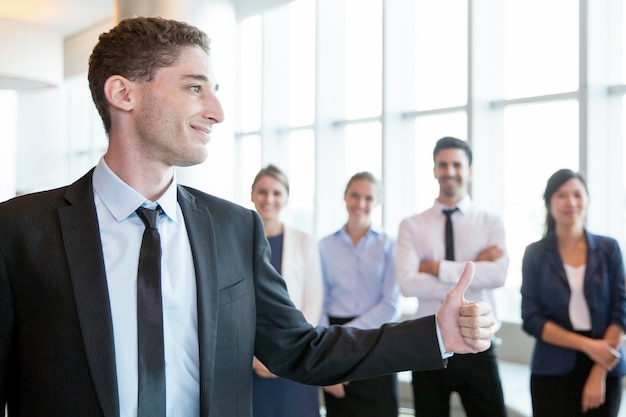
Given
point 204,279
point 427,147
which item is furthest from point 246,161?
point 204,279

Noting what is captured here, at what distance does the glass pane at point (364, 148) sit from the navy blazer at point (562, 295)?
431cm

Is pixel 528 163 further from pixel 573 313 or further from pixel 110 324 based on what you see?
pixel 110 324

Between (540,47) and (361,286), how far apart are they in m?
3.47

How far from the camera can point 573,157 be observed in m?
6.21

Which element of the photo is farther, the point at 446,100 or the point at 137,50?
the point at 446,100

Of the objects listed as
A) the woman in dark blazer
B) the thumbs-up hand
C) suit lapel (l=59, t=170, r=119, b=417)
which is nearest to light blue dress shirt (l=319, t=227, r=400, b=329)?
the woman in dark blazer

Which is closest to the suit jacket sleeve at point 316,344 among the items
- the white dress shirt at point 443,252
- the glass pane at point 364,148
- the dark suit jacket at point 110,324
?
the dark suit jacket at point 110,324

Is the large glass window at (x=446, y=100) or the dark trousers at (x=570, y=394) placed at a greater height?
the large glass window at (x=446, y=100)

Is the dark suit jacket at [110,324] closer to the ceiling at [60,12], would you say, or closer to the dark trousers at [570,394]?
the dark trousers at [570,394]

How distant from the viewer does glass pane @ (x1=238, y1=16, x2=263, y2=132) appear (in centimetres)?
938

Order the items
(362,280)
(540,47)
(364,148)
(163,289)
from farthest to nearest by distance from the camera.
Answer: (364,148) → (540,47) → (362,280) → (163,289)

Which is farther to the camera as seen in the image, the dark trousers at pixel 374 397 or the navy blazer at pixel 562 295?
the dark trousers at pixel 374 397

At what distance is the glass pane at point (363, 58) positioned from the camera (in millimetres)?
7941

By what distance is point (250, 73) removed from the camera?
9.53 meters
